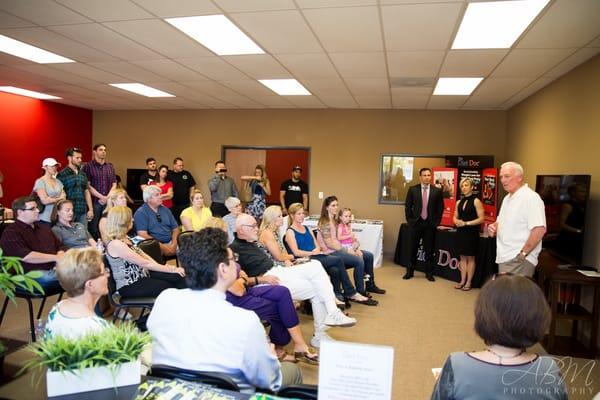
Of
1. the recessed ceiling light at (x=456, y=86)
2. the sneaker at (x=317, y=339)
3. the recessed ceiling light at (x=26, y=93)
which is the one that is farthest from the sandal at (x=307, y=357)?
the recessed ceiling light at (x=26, y=93)

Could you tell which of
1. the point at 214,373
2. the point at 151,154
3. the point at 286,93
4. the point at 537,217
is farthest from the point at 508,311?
the point at 151,154

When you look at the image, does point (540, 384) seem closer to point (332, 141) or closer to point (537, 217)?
point (537, 217)

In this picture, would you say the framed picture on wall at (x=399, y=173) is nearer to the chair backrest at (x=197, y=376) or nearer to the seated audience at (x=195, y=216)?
the seated audience at (x=195, y=216)

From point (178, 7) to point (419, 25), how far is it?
6.38 ft

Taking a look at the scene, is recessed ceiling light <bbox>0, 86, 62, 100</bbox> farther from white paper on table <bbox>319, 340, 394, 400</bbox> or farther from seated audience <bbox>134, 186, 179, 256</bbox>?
white paper on table <bbox>319, 340, 394, 400</bbox>

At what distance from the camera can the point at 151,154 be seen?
8945 millimetres

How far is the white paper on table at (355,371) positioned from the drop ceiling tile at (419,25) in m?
2.70

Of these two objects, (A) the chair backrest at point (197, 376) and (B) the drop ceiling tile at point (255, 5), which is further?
(B) the drop ceiling tile at point (255, 5)

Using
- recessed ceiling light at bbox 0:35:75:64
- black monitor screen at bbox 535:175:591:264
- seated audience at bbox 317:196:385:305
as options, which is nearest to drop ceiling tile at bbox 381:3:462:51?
black monitor screen at bbox 535:175:591:264

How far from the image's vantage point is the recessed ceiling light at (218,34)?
3.53m

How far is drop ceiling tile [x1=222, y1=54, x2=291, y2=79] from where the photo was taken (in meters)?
4.59

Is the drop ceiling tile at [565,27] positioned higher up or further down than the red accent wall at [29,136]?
higher up

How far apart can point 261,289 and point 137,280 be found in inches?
41.5

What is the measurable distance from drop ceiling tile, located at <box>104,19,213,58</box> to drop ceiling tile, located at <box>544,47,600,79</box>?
145 inches
